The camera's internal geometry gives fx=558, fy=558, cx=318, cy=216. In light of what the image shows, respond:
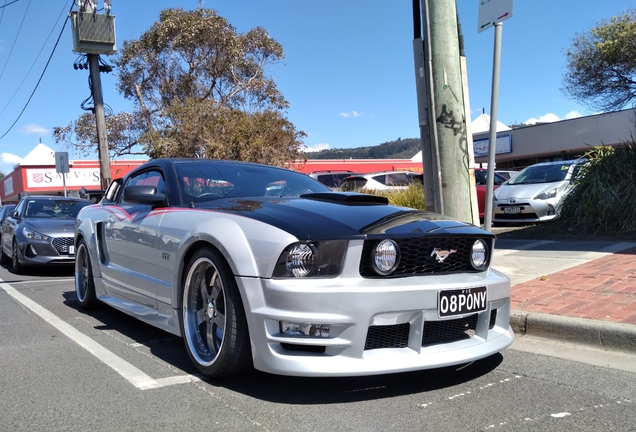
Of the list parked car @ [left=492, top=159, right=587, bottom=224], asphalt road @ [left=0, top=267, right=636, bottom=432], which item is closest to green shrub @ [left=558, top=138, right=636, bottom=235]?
parked car @ [left=492, top=159, right=587, bottom=224]

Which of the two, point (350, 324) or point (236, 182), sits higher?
point (236, 182)

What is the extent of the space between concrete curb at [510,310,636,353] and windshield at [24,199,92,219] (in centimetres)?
851

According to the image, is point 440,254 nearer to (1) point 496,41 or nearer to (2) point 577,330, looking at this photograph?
(2) point 577,330

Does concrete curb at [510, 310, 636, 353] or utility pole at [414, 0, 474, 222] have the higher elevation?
utility pole at [414, 0, 474, 222]

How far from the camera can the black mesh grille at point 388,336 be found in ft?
9.89

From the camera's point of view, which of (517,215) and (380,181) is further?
(380,181)

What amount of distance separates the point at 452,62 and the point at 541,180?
618cm

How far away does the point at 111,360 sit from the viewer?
13.2 ft

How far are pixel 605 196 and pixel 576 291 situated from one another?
411cm

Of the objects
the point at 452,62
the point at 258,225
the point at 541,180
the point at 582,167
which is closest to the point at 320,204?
the point at 258,225

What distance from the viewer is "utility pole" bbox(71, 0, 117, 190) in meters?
16.2

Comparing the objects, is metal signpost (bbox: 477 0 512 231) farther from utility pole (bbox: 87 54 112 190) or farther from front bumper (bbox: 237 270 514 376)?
utility pole (bbox: 87 54 112 190)

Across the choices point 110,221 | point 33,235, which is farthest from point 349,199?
point 33,235

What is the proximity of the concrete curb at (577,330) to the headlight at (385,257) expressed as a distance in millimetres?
1875
